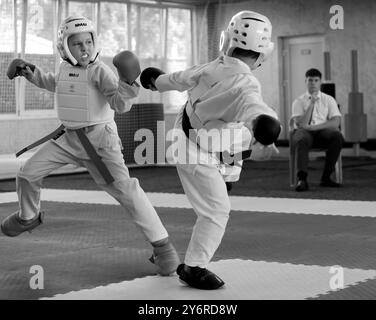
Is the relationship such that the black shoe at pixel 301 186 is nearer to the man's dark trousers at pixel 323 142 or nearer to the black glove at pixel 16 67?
the man's dark trousers at pixel 323 142

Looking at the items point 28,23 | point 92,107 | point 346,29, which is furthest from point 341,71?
point 92,107

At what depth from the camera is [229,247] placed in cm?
516

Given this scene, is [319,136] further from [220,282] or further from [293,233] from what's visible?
[220,282]

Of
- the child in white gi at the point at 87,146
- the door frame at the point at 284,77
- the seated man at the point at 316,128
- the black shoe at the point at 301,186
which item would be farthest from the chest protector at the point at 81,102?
the door frame at the point at 284,77

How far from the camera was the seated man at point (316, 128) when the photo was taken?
28.4 ft

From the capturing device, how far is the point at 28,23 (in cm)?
1277

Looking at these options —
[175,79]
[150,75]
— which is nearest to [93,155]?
[150,75]

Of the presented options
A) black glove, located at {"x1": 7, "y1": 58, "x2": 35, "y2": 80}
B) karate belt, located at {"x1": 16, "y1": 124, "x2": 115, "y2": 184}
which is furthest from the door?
karate belt, located at {"x1": 16, "y1": 124, "x2": 115, "y2": 184}

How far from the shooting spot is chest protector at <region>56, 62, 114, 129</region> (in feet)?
14.7

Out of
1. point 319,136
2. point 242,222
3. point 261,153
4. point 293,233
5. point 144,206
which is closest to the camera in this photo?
point 261,153

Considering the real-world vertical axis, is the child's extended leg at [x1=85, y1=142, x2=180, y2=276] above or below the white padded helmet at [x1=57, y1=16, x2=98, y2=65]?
below

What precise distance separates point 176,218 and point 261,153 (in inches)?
118

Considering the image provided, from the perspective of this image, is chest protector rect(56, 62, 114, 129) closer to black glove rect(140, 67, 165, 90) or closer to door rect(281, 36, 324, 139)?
black glove rect(140, 67, 165, 90)

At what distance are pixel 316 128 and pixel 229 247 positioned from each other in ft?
12.7
